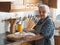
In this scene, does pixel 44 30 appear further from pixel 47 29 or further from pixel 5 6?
pixel 5 6

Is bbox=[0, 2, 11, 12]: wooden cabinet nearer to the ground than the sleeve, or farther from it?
farther from it

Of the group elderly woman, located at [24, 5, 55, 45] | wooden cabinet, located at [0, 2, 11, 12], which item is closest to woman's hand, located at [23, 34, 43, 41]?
elderly woman, located at [24, 5, 55, 45]

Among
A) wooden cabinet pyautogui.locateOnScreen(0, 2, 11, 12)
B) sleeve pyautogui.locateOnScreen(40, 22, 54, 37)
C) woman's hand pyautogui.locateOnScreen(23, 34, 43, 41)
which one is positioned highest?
wooden cabinet pyautogui.locateOnScreen(0, 2, 11, 12)

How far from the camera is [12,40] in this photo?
2.45 meters

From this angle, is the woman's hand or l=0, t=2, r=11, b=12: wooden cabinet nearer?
the woman's hand

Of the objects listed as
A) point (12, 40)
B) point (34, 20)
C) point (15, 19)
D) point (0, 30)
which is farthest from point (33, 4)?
point (12, 40)

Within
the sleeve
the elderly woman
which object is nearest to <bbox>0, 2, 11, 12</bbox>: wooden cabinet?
the elderly woman

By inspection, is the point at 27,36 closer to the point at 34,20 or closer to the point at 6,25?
the point at 6,25

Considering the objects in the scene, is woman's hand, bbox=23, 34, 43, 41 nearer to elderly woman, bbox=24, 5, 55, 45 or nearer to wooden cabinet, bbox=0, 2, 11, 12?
elderly woman, bbox=24, 5, 55, 45

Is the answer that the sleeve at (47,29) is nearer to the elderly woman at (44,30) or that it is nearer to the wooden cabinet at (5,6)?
the elderly woman at (44,30)

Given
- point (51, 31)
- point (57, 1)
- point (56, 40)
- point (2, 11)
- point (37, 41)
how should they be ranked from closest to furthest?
1. point (51, 31)
2. point (37, 41)
3. point (2, 11)
4. point (56, 40)
5. point (57, 1)

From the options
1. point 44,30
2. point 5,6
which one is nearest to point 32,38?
point 44,30

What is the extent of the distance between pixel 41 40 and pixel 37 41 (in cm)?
8

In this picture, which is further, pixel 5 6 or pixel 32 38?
pixel 5 6
